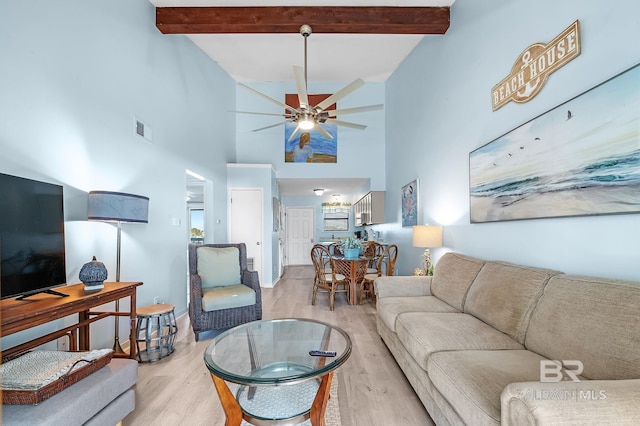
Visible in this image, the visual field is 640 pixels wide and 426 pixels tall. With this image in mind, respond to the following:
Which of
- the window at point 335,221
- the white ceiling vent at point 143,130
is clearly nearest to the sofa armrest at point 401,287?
the white ceiling vent at point 143,130

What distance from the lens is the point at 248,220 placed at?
572cm

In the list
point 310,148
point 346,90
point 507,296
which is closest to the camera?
point 507,296

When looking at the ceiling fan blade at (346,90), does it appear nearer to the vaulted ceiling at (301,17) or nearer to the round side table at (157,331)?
the vaulted ceiling at (301,17)

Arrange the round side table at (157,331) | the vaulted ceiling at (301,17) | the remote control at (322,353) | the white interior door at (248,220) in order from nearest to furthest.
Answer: the remote control at (322,353) → the round side table at (157,331) → the vaulted ceiling at (301,17) → the white interior door at (248,220)

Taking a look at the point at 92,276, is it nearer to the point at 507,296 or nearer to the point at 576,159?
the point at 507,296

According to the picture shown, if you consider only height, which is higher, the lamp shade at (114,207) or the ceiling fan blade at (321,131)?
the ceiling fan blade at (321,131)

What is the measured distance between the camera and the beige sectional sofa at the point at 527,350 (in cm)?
86

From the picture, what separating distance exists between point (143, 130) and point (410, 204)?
386 centimetres

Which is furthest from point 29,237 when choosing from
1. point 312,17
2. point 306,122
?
point 312,17

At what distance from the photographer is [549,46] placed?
1938 mm

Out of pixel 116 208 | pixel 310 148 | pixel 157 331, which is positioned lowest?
pixel 157 331

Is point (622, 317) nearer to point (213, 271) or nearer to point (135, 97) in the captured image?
point (213, 271)

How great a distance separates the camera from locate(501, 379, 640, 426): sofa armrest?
0.81 m

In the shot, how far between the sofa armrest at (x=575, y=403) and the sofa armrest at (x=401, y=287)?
193 cm
